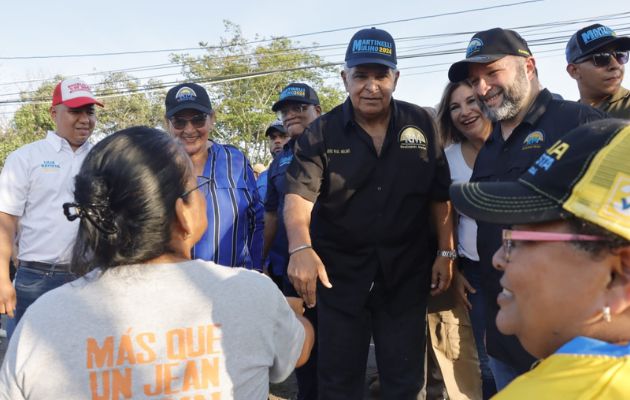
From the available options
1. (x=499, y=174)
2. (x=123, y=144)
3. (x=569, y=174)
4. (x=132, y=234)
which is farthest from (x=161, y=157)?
(x=499, y=174)

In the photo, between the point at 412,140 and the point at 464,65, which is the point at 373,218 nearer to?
the point at 412,140

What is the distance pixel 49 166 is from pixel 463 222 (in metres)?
2.61

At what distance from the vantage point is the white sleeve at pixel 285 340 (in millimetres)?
1479

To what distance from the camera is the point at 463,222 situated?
322 cm

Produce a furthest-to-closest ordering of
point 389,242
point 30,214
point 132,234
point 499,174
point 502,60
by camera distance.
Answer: point 30,214 → point 389,242 → point 502,60 → point 499,174 → point 132,234

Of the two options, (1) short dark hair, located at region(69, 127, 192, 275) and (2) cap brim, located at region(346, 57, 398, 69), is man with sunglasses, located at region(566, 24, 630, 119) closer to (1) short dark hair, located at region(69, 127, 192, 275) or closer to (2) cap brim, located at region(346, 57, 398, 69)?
(2) cap brim, located at region(346, 57, 398, 69)

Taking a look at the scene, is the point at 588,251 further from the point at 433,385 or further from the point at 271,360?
the point at 433,385

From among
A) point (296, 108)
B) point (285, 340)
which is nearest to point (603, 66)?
point (296, 108)

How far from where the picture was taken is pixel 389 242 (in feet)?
9.66

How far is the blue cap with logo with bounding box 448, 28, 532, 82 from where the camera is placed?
2.56 m

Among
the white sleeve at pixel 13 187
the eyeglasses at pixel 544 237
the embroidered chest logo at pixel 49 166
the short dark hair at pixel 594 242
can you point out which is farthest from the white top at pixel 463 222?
the white sleeve at pixel 13 187

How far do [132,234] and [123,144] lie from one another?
0.23 meters

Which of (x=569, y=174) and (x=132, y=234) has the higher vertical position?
(x=569, y=174)

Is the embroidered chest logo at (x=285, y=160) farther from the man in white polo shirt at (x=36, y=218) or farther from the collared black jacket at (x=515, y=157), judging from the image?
the collared black jacket at (x=515, y=157)
